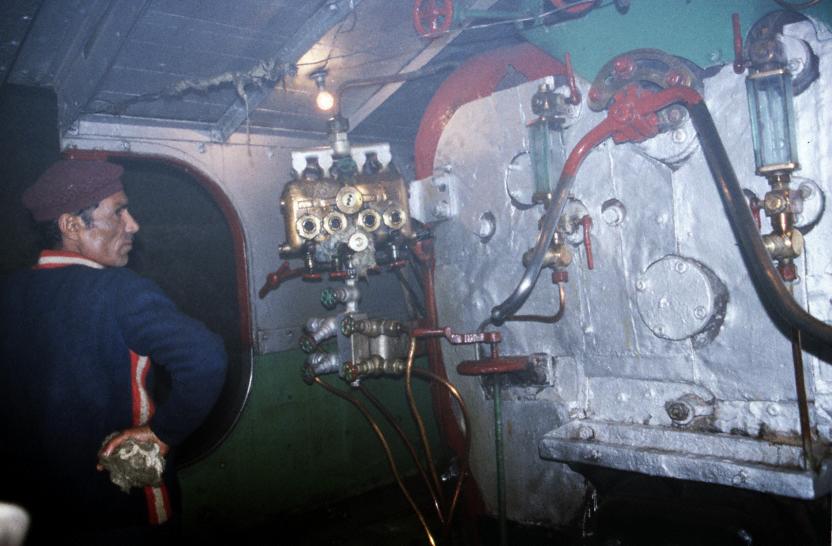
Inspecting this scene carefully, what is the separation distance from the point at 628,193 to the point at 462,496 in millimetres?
2039

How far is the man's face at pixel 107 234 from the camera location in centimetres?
245

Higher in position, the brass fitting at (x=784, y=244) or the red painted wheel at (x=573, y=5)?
the red painted wheel at (x=573, y=5)

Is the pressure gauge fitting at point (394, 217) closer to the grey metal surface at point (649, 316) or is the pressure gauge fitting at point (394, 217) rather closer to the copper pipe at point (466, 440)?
the grey metal surface at point (649, 316)

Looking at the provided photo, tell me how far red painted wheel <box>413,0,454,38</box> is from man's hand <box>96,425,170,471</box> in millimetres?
2086

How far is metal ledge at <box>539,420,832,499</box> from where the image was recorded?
1990 millimetres

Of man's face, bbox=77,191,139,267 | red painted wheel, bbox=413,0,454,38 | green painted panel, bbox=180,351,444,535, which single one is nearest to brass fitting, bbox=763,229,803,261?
red painted wheel, bbox=413,0,454,38

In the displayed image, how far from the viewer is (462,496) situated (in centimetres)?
344

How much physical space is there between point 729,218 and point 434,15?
1.59 meters

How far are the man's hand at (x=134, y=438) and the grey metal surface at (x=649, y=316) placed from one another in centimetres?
173

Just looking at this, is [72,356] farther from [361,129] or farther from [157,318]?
[361,129]

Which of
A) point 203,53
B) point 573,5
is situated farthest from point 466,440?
point 203,53

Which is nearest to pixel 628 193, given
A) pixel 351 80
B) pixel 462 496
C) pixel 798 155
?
pixel 798 155

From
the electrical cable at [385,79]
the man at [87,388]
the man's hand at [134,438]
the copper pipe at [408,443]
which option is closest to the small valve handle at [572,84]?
the electrical cable at [385,79]

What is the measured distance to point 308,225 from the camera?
3.25m
